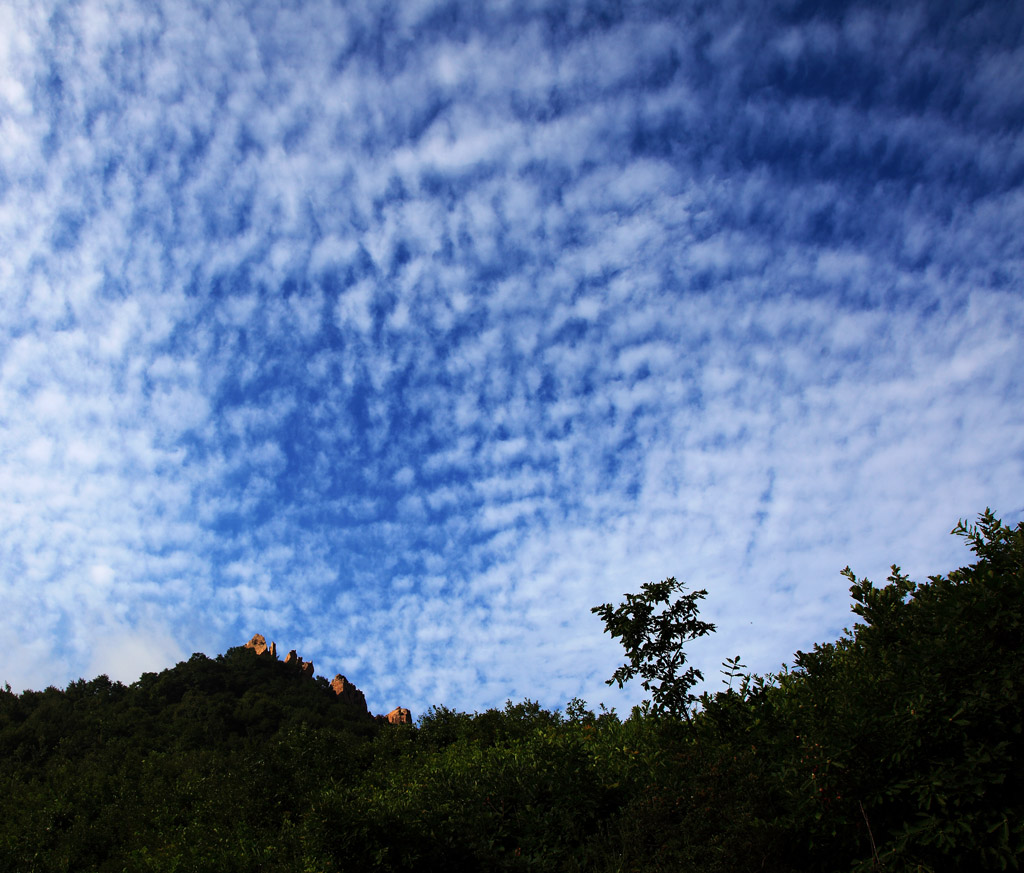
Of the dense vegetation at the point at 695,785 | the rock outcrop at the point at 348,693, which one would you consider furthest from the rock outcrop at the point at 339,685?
the dense vegetation at the point at 695,785

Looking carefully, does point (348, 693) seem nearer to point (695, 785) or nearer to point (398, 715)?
point (398, 715)

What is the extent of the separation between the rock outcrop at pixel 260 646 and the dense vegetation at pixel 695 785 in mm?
32633

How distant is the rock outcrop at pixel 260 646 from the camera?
169 feet

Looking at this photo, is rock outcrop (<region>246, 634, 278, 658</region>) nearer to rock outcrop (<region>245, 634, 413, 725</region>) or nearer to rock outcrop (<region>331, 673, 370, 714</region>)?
rock outcrop (<region>245, 634, 413, 725</region>)

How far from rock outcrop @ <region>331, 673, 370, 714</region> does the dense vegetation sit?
28293 millimetres

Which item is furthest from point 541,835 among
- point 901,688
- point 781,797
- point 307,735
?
point 307,735

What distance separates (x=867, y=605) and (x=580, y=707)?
10625mm

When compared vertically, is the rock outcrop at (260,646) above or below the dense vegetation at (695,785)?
above

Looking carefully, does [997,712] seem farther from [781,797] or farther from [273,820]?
[273,820]

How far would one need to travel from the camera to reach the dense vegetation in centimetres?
683

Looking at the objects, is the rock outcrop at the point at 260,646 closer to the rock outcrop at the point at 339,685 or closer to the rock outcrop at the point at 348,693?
the rock outcrop at the point at 339,685

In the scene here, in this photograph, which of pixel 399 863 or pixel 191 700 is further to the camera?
pixel 191 700

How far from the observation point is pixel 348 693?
47.9 m

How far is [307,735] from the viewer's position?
1848 centimetres
